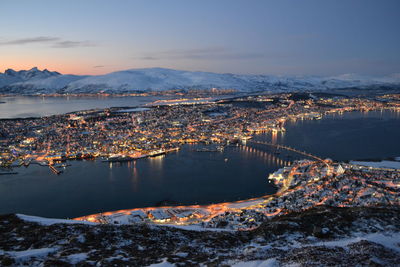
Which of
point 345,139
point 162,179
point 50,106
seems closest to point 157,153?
point 162,179

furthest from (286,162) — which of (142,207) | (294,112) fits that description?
(294,112)

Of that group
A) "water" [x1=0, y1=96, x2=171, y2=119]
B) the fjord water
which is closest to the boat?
the fjord water

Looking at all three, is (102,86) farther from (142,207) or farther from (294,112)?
(142,207)

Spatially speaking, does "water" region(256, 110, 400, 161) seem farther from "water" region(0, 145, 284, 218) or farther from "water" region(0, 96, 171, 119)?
"water" region(0, 96, 171, 119)

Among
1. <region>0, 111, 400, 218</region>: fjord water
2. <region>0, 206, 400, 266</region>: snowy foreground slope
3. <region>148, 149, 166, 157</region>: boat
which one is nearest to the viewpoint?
<region>0, 206, 400, 266</region>: snowy foreground slope

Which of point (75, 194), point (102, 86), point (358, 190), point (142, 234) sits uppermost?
point (102, 86)

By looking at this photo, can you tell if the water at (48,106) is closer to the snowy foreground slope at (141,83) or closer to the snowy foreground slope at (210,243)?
the snowy foreground slope at (141,83)
